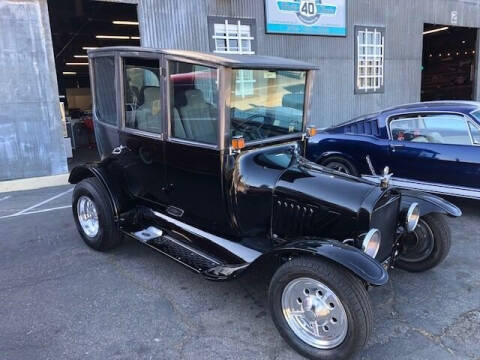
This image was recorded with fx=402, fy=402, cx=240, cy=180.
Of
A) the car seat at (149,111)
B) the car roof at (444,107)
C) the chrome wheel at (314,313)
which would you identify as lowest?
the chrome wheel at (314,313)

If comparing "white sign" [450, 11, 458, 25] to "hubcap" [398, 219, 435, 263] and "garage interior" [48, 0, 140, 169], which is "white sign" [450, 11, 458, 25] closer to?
"garage interior" [48, 0, 140, 169]

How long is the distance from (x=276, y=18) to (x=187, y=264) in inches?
346

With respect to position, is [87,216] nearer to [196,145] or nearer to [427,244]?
[196,145]

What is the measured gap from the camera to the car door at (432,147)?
16.3 ft

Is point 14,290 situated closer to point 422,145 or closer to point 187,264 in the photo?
point 187,264

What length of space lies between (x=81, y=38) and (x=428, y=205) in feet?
59.8

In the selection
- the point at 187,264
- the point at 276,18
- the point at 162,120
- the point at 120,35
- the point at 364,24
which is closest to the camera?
the point at 187,264

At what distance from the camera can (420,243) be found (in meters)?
3.57

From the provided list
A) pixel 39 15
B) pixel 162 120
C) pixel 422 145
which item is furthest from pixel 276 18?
pixel 162 120

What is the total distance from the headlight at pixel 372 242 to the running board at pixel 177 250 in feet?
3.60

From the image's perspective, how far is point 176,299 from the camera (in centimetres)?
328

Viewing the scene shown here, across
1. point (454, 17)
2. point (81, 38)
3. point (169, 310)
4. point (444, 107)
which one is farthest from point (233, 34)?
point (81, 38)

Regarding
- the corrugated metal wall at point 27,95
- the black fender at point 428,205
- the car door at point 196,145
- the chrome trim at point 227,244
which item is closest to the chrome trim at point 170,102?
the car door at point 196,145

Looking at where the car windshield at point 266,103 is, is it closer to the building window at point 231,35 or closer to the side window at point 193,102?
the side window at point 193,102
